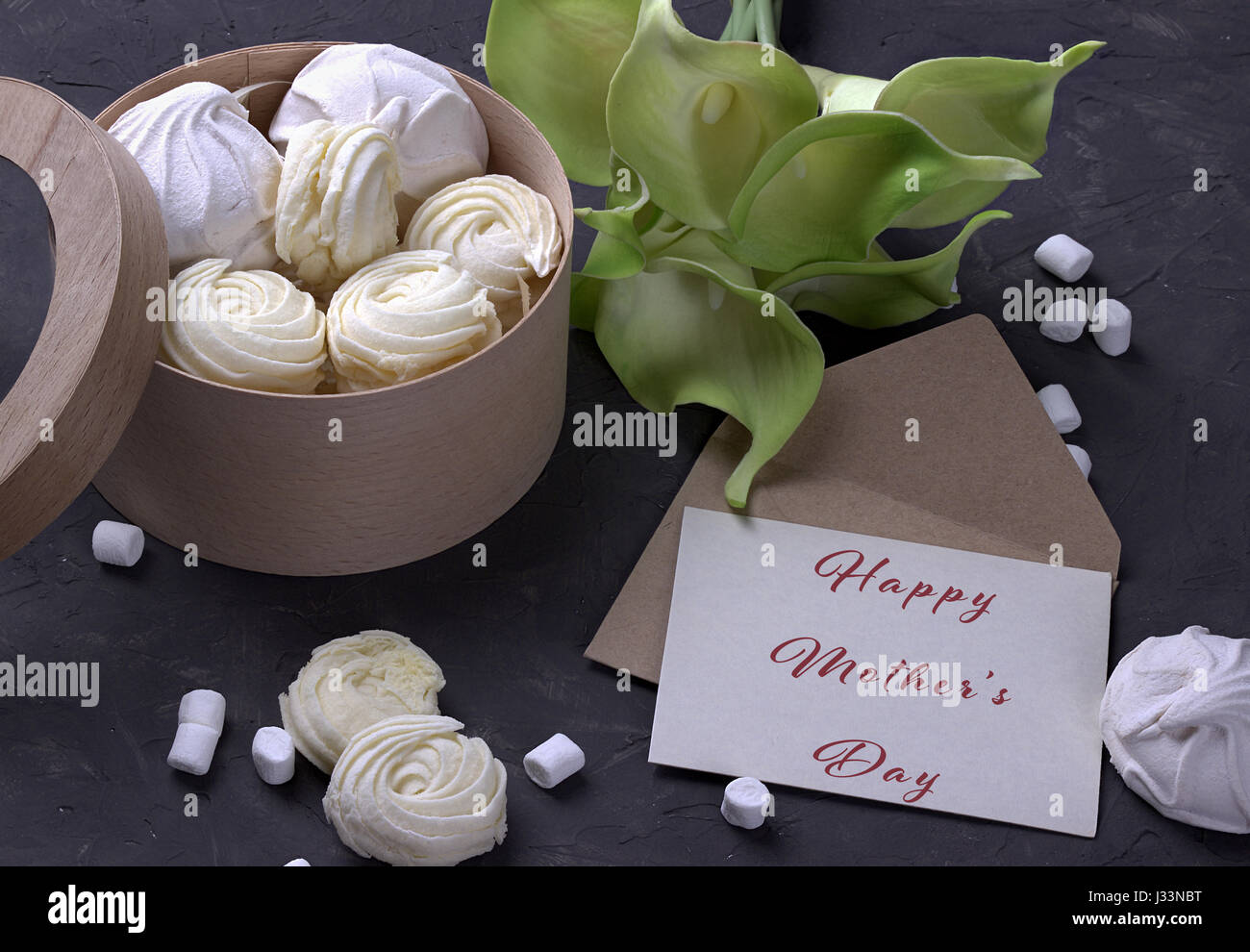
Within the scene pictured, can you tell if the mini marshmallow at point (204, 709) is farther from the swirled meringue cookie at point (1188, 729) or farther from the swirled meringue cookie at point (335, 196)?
the swirled meringue cookie at point (1188, 729)

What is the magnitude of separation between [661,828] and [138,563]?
1.16 ft

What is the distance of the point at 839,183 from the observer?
0.87 metres

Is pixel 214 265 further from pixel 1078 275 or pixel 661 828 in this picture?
pixel 1078 275

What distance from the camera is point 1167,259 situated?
1.08 metres

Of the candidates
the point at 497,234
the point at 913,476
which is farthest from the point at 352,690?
the point at 913,476

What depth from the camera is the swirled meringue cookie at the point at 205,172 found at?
0.84m

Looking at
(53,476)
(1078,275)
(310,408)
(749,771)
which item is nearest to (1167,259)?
(1078,275)

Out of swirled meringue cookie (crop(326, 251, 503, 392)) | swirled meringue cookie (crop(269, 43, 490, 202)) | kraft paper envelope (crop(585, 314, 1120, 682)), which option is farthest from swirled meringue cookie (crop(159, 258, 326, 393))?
kraft paper envelope (crop(585, 314, 1120, 682))

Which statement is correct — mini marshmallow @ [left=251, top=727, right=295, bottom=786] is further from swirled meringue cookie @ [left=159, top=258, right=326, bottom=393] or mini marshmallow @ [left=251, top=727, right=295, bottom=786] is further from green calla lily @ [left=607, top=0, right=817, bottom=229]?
green calla lily @ [left=607, top=0, right=817, bottom=229]

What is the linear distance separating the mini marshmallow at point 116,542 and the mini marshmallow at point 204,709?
0.11 meters

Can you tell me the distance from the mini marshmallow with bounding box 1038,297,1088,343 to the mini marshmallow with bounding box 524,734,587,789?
17.8 inches

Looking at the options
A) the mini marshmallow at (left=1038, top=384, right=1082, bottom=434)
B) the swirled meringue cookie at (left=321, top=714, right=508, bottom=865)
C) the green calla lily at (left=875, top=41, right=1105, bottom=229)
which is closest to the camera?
the swirled meringue cookie at (left=321, top=714, right=508, bottom=865)

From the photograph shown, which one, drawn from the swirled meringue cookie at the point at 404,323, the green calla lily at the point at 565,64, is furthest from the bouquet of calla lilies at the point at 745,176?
the swirled meringue cookie at the point at 404,323

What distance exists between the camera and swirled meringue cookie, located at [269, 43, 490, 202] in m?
0.89
